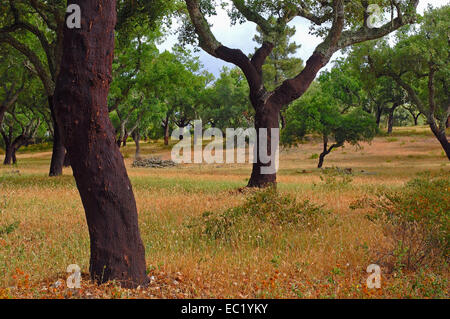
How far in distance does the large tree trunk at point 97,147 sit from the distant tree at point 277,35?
1060 centimetres

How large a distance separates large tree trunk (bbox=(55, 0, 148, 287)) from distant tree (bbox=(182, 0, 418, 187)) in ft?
34.8

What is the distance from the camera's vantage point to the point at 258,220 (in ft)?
28.1

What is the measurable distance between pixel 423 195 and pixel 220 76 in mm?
57932

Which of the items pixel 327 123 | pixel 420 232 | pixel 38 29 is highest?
pixel 38 29

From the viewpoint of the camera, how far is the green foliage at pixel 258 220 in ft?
25.0

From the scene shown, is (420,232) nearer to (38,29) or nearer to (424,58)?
(38,29)

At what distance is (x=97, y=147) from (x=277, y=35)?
13.4 meters

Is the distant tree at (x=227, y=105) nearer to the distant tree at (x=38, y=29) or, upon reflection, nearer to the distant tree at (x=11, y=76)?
the distant tree at (x=11, y=76)

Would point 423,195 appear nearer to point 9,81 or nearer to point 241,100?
point 9,81

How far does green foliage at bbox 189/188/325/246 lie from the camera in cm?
763

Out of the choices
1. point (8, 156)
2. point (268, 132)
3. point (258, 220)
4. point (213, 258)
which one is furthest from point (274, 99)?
point (8, 156)

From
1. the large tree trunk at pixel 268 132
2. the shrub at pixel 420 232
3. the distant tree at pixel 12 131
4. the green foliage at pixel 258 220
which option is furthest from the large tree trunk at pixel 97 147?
the distant tree at pixel 12 131
